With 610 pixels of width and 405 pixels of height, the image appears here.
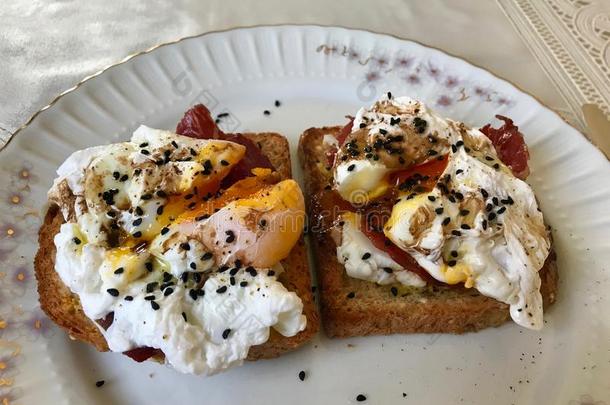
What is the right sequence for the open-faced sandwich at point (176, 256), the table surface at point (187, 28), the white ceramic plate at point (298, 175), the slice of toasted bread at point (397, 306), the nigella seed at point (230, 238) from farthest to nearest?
the table surface at point (187, 28) → the slice of toasted bread at point (397, 306) → the white ceramic plate at point (298, 175) → the nigella seed at point (230, 238) → the open-faced sandwich at point (176, 256)

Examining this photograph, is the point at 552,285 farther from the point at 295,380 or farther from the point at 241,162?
the point at 241,162

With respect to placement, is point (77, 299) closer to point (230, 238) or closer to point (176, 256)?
point (176, 256)

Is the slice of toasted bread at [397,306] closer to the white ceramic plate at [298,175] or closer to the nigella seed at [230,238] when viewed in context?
the white ceramic plate at [298,175]

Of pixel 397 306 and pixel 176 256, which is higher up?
pixel 176 256

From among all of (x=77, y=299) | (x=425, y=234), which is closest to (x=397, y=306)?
(x=425, y=234)

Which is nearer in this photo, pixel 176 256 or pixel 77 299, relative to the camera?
pixel 176 256

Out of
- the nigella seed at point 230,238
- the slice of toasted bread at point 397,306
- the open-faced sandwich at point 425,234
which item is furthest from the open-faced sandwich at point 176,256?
the open-faced sandwich at point 425,234
